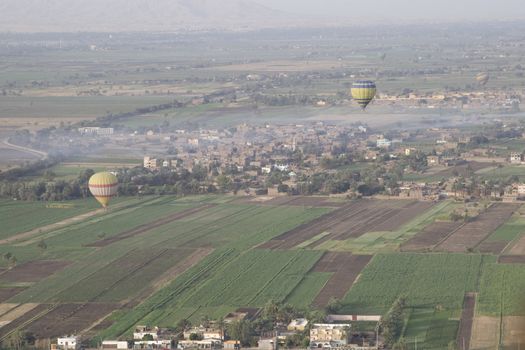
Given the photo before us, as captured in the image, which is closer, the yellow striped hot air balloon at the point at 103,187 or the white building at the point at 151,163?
the yellow striped hot air balloon at the point at 103,187

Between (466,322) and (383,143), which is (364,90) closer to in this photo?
(383,143)

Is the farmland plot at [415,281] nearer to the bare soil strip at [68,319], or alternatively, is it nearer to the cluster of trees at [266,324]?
the cluster of trees at [266,324]

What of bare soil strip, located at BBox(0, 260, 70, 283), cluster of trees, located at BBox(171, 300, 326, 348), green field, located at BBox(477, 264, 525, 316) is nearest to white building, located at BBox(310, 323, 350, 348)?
cluster of trees, located at BBox(171, 300, 326, 348)

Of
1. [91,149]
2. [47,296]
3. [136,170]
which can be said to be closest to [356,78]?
[91,149]

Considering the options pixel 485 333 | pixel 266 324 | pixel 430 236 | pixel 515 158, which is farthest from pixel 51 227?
pixel 515 158

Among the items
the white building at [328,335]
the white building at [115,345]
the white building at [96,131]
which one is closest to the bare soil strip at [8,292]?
the white building at [115,345]

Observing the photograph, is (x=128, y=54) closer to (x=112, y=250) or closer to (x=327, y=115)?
(x=327, y=115)

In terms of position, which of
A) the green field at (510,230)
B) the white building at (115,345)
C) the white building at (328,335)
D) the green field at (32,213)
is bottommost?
the green field at (32,213)

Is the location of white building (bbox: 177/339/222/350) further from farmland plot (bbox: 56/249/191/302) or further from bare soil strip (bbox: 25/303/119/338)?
farmland plot (bbox: 56/249/191/302)
